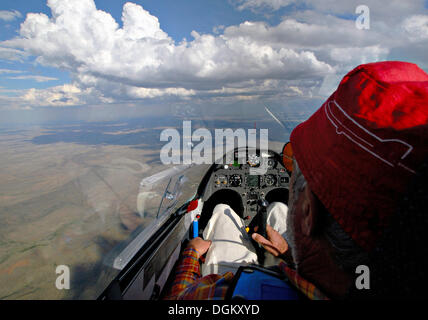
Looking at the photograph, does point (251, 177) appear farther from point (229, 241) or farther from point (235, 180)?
point (229, 241)

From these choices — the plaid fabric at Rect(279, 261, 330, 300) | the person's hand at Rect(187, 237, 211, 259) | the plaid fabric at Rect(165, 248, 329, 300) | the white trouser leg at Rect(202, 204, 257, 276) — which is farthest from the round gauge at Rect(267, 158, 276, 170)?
the plaid fabric at Rect(279, 261, 330, 300)

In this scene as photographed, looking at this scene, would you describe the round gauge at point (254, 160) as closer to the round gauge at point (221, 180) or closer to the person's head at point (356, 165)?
the round gauge at point (221, 180)

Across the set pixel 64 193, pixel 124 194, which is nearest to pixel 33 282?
pixel 124 194

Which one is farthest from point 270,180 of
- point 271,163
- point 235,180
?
point 235,180

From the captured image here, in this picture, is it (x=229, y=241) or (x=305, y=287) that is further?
(x=229, y=241)

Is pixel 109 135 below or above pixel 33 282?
above

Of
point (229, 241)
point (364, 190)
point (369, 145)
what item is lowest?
point (229, 241)
